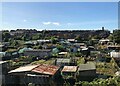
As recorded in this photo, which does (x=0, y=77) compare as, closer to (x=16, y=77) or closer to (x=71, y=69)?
(x=16, y=77)

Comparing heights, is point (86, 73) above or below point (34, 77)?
below

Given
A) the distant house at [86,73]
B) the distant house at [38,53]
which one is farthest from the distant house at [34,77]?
the distant house at [38,53]

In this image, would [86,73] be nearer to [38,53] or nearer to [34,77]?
[34,77]

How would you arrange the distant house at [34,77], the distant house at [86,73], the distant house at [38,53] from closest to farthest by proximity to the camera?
the distant house at [34,77]
the distant house at [86,73]
the distant house at [38,53]

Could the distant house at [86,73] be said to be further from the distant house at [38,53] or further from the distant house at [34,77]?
the distant house at [38,53]

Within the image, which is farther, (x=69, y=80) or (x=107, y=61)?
(x=107, y=61)

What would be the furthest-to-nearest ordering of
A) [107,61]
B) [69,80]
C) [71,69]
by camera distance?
1. [107,61]
2. [71,69]
3. [69,80]

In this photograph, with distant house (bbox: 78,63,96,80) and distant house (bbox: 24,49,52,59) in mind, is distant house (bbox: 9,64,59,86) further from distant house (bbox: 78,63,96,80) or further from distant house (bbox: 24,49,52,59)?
distant house (bbox: 24,49,52,59)

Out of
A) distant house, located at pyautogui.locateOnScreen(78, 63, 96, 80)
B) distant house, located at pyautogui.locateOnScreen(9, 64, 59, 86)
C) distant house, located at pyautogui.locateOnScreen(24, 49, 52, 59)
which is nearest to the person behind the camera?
distant house, located at pyautogui.locateOnScreen(9, 64, 59, 86)

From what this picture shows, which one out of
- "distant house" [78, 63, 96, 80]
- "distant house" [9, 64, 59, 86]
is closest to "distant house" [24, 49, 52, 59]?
"distant house" [78, 63, 96, 80]

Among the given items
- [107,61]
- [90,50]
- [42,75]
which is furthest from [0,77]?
[90,50]

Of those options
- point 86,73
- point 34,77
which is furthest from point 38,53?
point 34,77
